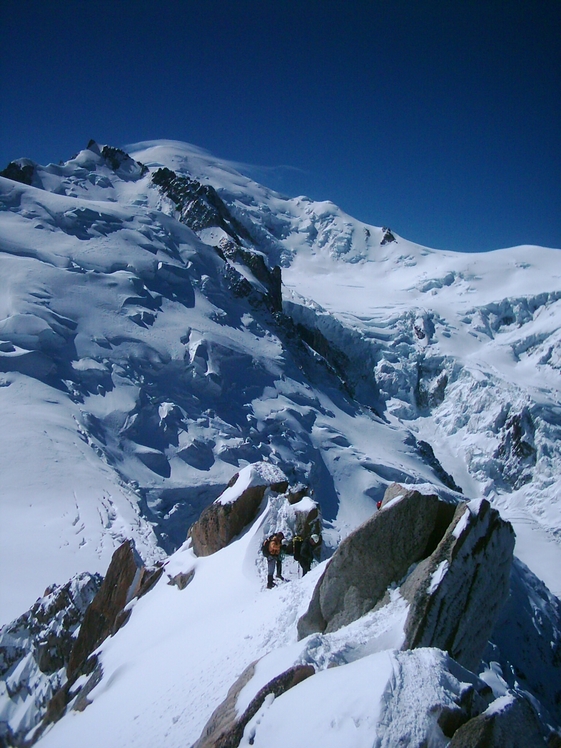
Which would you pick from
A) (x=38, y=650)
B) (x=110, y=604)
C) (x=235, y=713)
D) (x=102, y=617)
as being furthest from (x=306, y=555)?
(x=38, y=650)

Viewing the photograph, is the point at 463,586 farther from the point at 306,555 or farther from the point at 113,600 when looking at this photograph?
the point at 113,600

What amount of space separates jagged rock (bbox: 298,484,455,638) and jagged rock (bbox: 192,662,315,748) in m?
2.10

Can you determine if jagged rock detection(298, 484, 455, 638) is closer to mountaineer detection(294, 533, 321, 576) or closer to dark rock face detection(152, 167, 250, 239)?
mountaineer detection(294, 533, 321, 576)

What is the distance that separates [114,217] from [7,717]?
2231 inches

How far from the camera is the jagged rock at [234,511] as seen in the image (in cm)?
1591

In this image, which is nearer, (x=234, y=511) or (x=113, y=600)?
(x=234, y=511)

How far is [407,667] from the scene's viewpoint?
248 inches

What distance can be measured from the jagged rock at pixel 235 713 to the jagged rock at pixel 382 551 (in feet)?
6.87

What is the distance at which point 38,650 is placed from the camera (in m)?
15.8

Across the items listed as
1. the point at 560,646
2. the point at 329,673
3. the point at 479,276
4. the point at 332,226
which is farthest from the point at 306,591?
the point at 332,226

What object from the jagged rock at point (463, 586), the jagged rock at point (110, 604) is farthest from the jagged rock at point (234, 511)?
the jagged rock at point (463, 586)

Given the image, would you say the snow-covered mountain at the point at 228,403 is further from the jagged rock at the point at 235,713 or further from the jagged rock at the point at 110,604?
the jagged rock at the point at 110,604

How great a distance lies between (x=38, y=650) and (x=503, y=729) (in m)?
14.5

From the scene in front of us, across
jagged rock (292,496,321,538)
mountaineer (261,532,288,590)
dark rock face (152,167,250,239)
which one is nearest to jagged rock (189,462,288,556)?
jagged rock (292,496,321,538)
